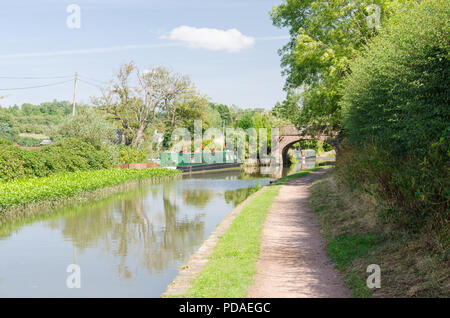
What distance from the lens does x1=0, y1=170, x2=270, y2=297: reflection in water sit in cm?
880

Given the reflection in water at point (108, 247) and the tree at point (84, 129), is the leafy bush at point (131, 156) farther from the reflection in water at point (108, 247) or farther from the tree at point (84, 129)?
the reflection in water at point (108, 247)

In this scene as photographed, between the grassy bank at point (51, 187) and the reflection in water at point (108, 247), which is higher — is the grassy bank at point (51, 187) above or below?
above

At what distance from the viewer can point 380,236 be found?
870cm

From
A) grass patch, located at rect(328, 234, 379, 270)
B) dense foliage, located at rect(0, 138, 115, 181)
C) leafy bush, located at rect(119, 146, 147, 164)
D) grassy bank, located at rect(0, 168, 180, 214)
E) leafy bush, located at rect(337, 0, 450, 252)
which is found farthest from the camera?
leafy bush, located at rect(119, 146, 147, 164)

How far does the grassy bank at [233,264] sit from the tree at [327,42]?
1328 centimetres

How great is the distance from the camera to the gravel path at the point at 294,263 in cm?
647

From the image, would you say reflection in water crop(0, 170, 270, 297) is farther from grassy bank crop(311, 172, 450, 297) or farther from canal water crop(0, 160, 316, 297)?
grassy bank crop(311, 172, 450, 297)

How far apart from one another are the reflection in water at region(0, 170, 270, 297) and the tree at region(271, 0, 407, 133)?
8.58m

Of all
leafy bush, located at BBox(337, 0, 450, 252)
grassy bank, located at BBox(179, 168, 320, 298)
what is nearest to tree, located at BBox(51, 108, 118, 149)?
grassy bank, located at BBox(179, 168, 320, 298)

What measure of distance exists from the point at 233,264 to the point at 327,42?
21.0 meters

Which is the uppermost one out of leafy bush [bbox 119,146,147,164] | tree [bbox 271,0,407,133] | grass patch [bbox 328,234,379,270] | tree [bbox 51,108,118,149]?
tree [bbox 271,0,407,133]

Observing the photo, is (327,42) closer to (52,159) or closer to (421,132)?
(52,159)

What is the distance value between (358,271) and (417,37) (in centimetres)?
503

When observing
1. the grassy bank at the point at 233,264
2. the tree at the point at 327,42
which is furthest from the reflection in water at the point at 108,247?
the tree at the point at 327,42
